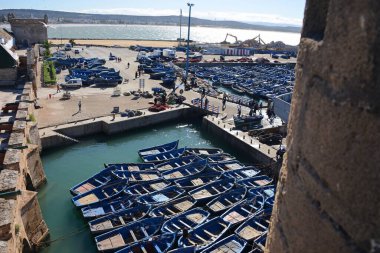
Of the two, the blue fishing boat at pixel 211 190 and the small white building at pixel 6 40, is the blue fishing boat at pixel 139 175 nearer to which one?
the blue fishing boat at pixel 211 190

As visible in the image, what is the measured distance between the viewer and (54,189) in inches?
889

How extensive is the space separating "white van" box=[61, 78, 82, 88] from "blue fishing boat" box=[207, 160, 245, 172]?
79.2 feet

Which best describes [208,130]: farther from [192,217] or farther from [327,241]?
[327,241]

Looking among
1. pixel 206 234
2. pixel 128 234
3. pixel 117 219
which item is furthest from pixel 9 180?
pixel 206 234

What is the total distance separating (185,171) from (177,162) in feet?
5.18

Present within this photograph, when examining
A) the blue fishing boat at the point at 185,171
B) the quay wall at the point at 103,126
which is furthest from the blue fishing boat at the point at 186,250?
the quay wall at the point at 103,126

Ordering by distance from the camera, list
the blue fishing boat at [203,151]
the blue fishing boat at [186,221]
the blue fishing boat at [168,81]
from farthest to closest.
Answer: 1. the blue fishing boat at [168,81]
2. the blue fishing boat at [203,151]
3. the blue fishing boat at [186,221]

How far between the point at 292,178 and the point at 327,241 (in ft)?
2.46

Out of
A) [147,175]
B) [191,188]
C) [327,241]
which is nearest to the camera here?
[327,241]

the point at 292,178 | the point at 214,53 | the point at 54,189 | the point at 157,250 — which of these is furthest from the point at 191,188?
the point at 214,53

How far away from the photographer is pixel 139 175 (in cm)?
2322

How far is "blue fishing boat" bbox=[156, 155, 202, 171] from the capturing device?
2457 cm

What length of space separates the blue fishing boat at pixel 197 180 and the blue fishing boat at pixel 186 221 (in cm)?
282

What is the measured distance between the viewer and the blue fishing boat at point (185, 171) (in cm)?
2325
